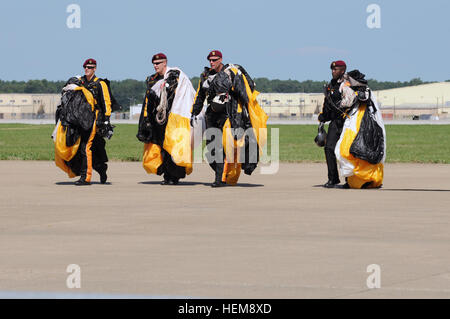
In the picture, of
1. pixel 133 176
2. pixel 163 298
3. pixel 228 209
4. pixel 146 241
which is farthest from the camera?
pixel 133 176

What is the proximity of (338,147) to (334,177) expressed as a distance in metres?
0.60

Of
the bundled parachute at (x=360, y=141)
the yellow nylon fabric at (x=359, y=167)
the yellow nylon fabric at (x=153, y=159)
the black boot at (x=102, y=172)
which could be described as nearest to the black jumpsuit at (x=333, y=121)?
the bundled parachute at (x=360, y=141)

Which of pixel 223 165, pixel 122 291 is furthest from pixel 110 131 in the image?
pixel 122 291

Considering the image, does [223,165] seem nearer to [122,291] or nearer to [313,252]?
[313,252]

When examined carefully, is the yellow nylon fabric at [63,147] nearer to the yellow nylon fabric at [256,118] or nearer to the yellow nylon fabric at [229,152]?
the yellow nylon fabric at [229,152]

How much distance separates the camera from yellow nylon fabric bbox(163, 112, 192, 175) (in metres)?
16.9

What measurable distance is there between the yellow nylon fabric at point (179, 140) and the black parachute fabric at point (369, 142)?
276cm

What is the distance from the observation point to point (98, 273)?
25.2ft

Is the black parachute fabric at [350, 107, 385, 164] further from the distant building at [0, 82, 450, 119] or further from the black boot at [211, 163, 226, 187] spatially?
the distant building at [0, 82, 450, 119]

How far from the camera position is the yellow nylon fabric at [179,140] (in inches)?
664

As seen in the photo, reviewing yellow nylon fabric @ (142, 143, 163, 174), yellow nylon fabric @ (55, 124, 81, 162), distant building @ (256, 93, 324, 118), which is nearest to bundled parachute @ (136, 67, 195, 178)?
yellow nylon fabric @ (142, 143, 163, 174)

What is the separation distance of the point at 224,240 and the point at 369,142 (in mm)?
6794

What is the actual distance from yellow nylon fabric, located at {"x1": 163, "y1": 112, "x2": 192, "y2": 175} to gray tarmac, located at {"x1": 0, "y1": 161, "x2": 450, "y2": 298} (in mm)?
490

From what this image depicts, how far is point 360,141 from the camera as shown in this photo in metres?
15.9
